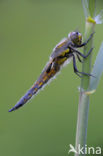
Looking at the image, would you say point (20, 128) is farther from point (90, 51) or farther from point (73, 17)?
point (90, 51)

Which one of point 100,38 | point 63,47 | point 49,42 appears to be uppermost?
point 49,42

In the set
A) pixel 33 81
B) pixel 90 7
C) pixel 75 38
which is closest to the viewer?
pixel 90 7

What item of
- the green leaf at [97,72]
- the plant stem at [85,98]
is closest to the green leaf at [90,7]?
the plant stem at [85,98]

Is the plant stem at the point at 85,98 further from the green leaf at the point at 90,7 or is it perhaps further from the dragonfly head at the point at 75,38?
the dragonfly head at the point at 75,38

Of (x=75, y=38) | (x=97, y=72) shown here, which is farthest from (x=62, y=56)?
(x=97, y=72)

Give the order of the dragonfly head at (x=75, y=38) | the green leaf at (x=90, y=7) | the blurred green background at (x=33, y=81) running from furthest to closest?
the blurred green background at (x=33, y=81) < the dragonfly head at (x=75, y=38) < the green leaf at (x=90, y=7)

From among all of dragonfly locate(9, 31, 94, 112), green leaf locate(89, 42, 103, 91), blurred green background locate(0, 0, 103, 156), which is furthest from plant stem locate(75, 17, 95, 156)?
blurred green background locate(0, 0, 103, 156)

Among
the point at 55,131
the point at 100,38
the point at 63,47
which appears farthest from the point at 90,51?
the point at 55,131

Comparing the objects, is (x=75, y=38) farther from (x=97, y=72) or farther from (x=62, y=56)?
(x=97, y=72)
